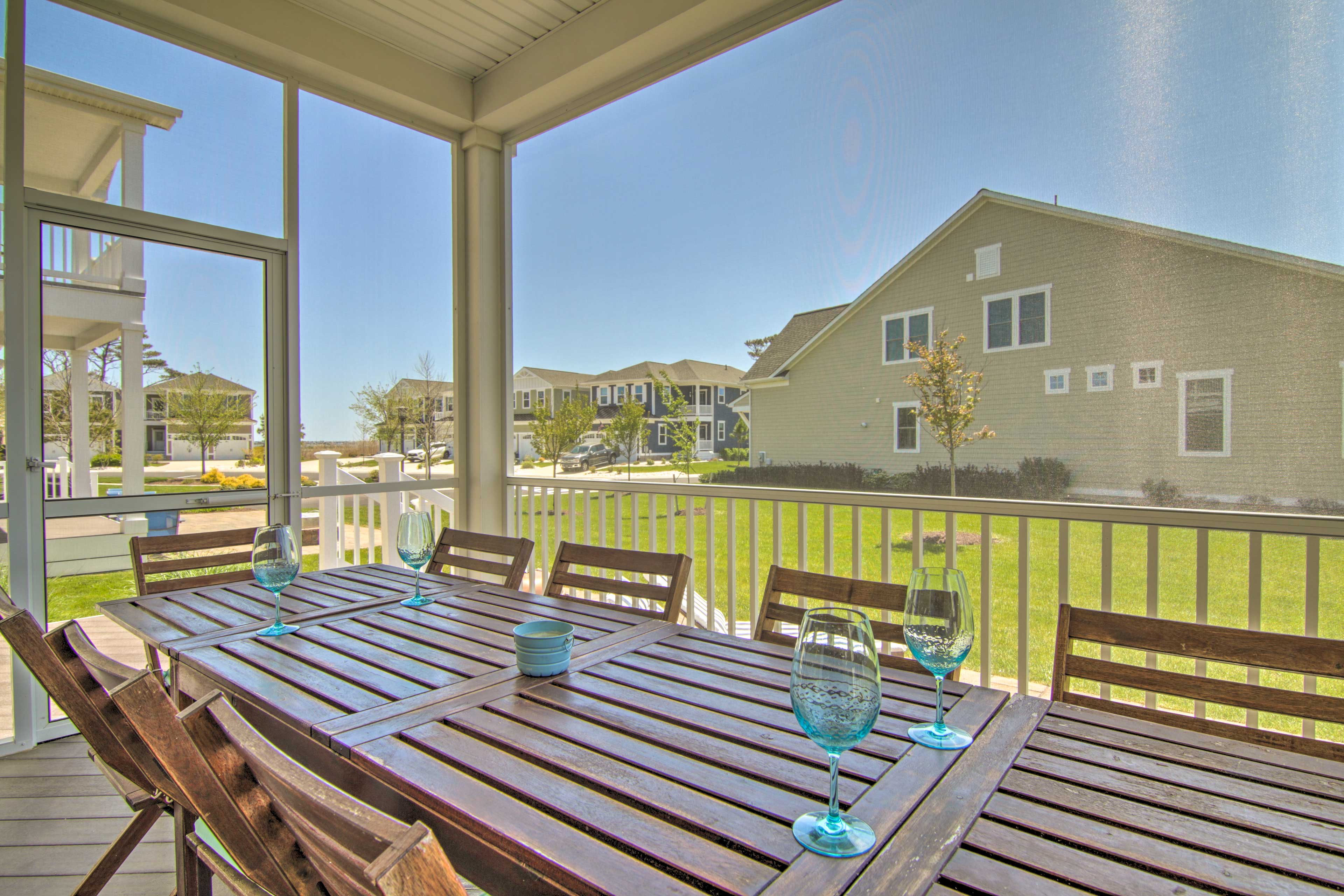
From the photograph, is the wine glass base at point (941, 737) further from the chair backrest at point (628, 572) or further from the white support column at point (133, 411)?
the white support column at point (133, 411)

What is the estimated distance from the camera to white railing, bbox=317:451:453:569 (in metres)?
3.96

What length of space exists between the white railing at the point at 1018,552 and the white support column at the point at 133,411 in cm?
231

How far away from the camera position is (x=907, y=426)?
2.89 m

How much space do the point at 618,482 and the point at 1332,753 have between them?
3.12 meters

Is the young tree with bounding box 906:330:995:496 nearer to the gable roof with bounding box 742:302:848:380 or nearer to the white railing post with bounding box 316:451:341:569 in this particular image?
the gable roof with bounding box 742:302:848:380

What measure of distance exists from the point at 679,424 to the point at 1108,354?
2052 millimetres

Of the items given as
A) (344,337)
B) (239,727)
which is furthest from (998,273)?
(344,337)

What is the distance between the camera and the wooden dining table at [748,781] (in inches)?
29.1

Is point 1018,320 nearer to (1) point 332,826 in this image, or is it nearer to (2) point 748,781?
(2) point 748,781

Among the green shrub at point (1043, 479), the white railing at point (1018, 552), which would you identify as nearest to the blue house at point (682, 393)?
the white railing at point (1018, 552)

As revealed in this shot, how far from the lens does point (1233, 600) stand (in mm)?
2205

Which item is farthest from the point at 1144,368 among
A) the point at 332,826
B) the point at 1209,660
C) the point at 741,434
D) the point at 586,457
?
the point at 586,457

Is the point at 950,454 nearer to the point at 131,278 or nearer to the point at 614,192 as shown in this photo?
the point at 614,192

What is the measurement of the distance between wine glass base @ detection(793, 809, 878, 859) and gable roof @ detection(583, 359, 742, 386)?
113 inches
